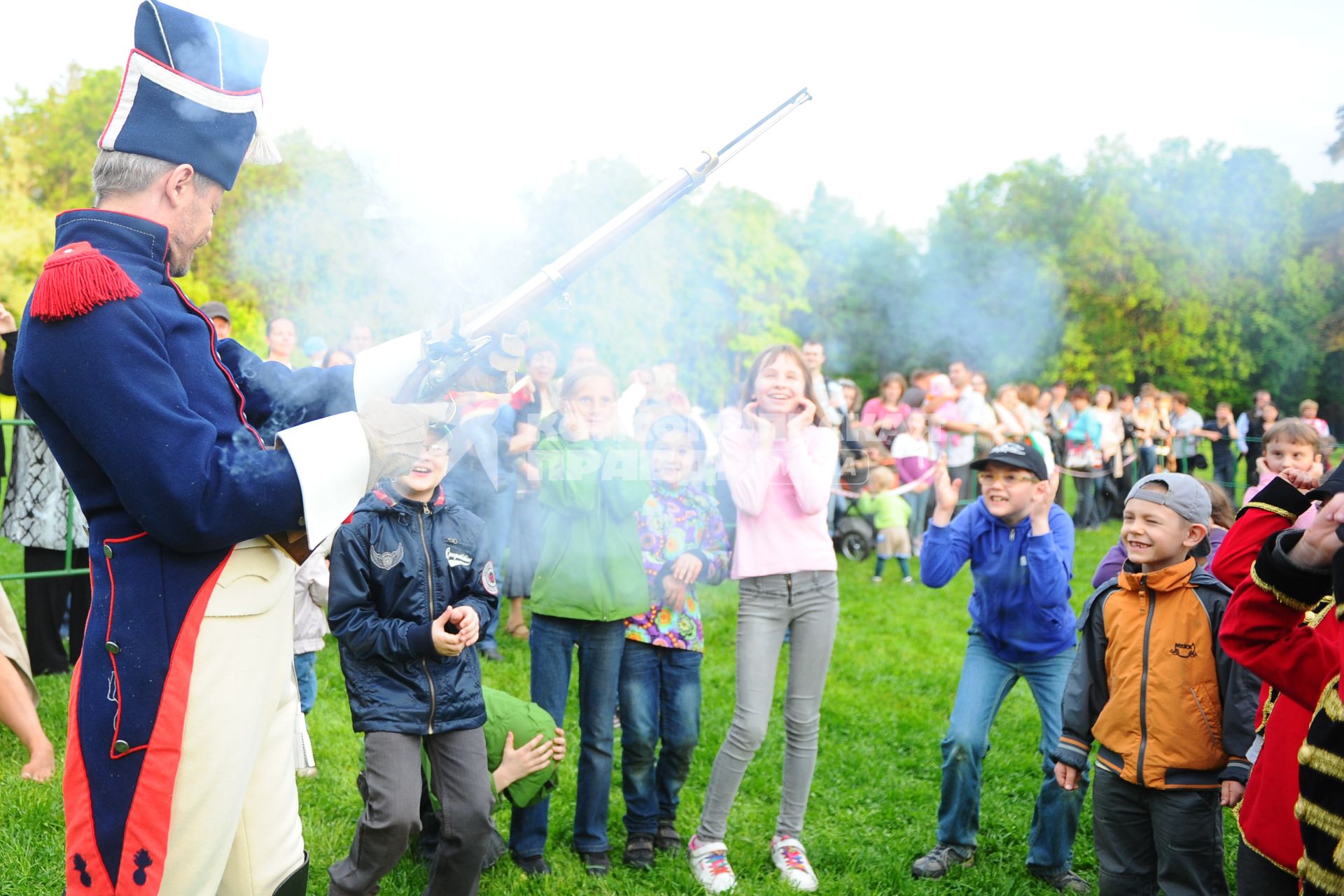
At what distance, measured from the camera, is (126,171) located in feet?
7.03

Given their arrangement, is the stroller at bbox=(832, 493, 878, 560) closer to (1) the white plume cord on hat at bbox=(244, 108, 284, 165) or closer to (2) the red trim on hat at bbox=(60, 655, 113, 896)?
(1) the white plume cord on hat at bbox=(244, 108, 284, 165)

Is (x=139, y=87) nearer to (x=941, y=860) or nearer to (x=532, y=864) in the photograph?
(x=532, y=864)

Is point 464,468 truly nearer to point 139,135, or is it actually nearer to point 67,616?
point 67,616

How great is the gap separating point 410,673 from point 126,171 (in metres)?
2.20

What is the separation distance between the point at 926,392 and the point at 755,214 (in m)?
3.11

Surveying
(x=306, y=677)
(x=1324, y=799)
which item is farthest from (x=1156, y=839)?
(x=306, y=677)

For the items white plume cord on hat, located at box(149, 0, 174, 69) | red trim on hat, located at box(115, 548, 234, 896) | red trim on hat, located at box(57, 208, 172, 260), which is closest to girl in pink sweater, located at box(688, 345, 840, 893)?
red trim on hat, located at box(115, 548, 234, 896)

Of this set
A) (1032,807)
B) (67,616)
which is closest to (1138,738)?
(1032,807)

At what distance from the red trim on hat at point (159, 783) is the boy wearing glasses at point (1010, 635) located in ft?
11.6

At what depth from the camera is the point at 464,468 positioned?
6910 mm

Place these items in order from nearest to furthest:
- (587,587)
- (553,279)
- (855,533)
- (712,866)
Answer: (553,279) → (712,866) → (587,587) → (855,533)

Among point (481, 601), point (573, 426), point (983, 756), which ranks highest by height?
point (573, 426)

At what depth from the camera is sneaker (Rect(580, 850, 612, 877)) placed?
4.52 metres

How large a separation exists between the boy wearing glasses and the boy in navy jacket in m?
2.22
